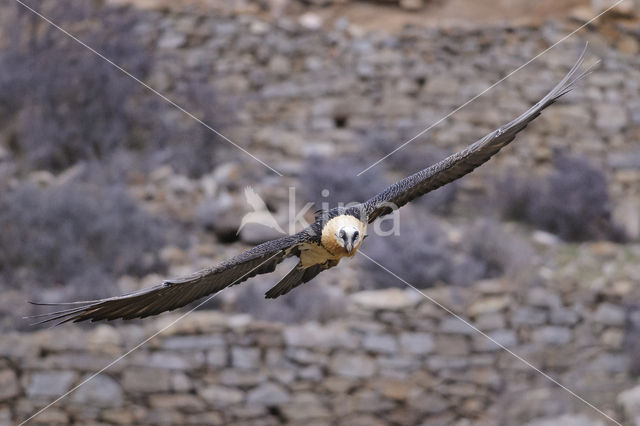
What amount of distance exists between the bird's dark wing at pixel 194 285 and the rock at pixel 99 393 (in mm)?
3689

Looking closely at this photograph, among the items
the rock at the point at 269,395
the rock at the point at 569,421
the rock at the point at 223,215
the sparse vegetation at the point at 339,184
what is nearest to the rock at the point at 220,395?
the rock at the point at 269,395

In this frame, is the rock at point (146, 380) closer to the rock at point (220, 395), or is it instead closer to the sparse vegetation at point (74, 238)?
the rock at point (220, 395)

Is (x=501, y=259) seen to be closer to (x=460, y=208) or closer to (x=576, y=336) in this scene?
(x=576, y=336)

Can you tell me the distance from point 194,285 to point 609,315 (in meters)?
5.86

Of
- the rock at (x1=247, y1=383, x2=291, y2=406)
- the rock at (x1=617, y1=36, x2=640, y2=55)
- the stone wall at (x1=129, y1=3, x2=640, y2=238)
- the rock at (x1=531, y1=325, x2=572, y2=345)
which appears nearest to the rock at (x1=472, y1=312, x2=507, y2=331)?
the rock at (x1=531, y1=325, x2=572, y2=345)

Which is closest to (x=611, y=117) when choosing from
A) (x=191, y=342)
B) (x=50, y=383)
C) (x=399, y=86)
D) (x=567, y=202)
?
(x=567, y=202)

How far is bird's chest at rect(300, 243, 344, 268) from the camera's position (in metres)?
4.44

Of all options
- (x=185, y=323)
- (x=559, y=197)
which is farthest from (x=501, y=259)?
(x=185, y=323)

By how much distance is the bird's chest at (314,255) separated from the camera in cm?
444

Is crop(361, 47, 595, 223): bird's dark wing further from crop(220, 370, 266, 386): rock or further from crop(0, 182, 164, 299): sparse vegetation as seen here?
crop(0, 182, 164, 299): sparse vegetation

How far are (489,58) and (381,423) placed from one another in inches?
313

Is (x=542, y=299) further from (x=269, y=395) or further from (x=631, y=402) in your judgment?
(x=269, y=395)

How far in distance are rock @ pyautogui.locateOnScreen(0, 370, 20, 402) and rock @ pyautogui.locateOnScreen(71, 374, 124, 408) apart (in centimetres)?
54

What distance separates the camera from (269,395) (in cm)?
808
